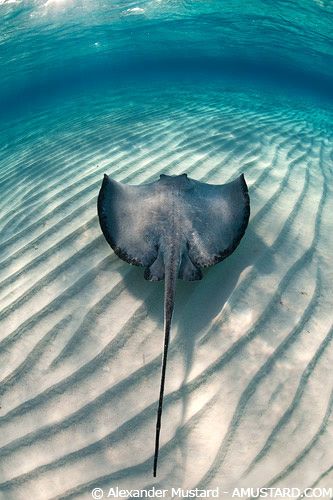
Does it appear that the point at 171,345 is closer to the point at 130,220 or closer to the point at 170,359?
the point at 170,359

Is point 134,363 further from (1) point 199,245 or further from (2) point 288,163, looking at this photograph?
(2) point 288,163

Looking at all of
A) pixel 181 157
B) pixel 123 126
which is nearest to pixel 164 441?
pixel 181 157

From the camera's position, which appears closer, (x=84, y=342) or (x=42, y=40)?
(x=84, y=342)

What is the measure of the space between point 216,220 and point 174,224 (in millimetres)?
388

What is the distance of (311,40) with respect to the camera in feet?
61.5

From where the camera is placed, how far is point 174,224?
2.70 meters

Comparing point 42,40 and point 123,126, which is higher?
point 42,40

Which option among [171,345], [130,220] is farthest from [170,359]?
[130,220]

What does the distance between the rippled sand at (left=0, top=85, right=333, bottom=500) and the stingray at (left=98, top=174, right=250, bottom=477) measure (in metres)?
0.42

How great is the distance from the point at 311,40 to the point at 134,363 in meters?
22.7

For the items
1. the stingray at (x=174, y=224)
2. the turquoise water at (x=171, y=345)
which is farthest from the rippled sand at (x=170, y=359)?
the stingray at (x=174, y=224)

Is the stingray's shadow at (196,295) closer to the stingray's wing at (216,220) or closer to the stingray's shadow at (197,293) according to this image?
the stingray's shadow at (197,293)

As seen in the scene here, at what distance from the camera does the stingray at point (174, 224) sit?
2535mm

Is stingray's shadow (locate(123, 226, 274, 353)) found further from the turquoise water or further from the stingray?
the stingray
